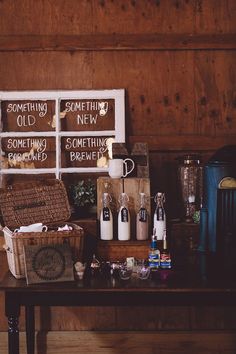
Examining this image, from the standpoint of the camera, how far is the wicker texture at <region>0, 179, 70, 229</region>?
11.4 ft

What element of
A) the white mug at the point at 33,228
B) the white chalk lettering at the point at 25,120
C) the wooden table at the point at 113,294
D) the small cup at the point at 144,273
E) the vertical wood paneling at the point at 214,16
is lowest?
the wooden table at the point at 113,294

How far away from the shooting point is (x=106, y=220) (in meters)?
3.49

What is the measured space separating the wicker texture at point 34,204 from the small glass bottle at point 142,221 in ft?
1.56

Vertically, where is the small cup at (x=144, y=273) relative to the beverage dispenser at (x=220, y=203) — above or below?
below

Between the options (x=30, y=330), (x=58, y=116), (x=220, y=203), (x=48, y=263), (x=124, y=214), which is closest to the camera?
(x=48, y=263)

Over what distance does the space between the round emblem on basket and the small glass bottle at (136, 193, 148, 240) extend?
25.3 inches

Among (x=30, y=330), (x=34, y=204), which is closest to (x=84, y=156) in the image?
(x=34, y=204)

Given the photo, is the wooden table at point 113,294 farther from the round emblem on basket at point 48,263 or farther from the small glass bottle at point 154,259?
the small glass bottle at point 154,259

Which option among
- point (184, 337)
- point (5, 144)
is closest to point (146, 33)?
point (5, 144)

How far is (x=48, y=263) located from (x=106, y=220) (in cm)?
59

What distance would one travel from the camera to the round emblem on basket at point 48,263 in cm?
302


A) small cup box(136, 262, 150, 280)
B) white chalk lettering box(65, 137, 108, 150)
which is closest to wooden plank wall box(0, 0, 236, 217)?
white chalk lettering box(65, 137, 108, 150)

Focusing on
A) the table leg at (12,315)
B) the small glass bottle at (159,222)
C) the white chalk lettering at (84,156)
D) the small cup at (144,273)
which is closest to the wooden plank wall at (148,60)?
the white chalk lettering at (84,156)

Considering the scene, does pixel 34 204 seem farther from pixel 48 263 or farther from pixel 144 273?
pixel 144 273
